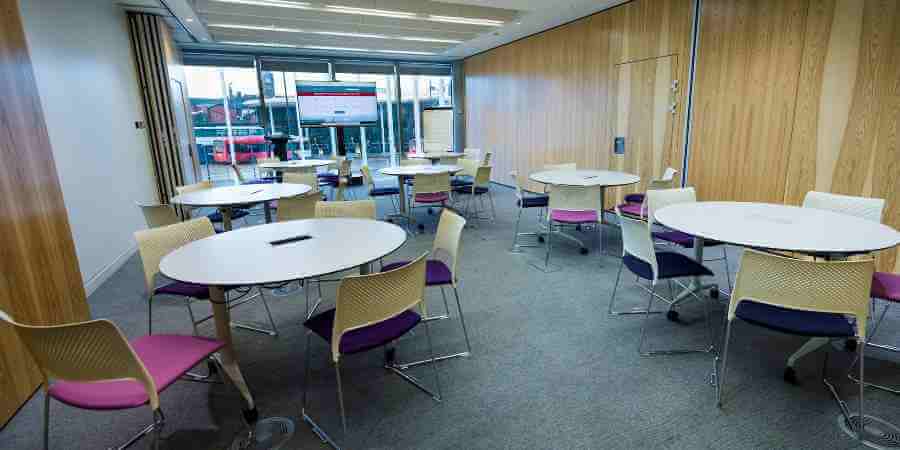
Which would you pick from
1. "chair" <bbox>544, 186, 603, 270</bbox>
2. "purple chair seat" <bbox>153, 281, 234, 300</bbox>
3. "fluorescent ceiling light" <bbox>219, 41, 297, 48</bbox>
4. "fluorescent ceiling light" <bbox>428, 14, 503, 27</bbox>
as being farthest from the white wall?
"chair" <bbox>544, 186, 603, 270</bbox>

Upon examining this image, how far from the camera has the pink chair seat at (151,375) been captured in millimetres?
1598

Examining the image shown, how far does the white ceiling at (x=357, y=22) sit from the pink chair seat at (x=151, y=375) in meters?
5.10

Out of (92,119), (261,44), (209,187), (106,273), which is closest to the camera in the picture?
(106,273)

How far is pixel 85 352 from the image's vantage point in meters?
1.50

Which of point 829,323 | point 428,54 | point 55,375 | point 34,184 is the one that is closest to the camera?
point 55,375

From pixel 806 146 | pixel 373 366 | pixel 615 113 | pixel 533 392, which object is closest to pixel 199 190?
pixel 373 366

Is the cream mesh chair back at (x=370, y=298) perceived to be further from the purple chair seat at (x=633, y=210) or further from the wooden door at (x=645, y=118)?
the wooden door at (x=645, y=118)

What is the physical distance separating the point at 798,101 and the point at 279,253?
5.13 m

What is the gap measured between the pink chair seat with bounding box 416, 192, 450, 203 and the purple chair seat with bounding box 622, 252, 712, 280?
3034mm

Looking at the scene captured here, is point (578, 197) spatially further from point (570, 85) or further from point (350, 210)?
point (570, 85)

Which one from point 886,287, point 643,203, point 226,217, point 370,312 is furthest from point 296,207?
point 886,287

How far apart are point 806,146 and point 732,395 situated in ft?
11.0

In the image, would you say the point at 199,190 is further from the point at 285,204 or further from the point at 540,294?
the point at 540,294

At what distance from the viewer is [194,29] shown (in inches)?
282
